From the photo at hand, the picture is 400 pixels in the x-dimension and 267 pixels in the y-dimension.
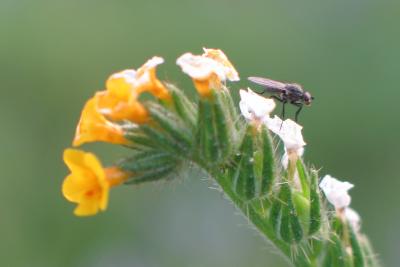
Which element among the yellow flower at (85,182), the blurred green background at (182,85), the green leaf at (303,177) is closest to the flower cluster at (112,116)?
the yellow flower at (85,182)

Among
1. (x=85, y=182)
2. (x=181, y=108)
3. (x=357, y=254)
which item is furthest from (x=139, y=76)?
(x=357, y=254)

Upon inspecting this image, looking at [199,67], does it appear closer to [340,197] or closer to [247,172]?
[247,172]

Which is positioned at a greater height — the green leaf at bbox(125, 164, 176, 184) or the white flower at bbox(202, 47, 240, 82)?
the white flower at bbox(202, 47, 240, 82)

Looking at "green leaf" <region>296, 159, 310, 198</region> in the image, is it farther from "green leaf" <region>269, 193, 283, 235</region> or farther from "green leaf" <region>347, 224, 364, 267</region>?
"green leaf" <region>347, 224, 364, 267</region>

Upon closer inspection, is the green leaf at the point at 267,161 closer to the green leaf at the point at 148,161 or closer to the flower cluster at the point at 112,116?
the flower cluster at the point at 112,116

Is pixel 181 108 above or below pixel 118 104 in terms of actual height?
above

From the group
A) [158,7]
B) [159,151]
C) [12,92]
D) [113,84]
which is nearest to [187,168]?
[159,151]

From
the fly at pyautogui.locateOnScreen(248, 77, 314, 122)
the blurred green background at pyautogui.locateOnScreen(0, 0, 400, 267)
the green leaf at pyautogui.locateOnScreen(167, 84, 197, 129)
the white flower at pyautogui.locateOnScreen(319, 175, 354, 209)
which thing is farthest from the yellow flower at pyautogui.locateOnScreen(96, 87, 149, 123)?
the blurred green background at pyautogui.locateOnScreen(0, 0, 400, 267)
